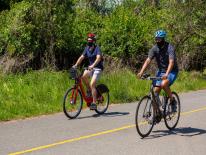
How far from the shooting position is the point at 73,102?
13.7 m

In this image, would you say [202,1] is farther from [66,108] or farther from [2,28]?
[66,108]

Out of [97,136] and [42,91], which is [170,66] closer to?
[97,136]

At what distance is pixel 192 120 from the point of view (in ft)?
43.9

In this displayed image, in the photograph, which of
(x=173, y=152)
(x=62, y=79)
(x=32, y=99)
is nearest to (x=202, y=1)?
(x=62, y=79)

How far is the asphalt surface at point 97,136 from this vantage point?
9.52m

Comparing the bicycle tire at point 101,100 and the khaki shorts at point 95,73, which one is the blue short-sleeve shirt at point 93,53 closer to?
the khaki shorts at point 95,73

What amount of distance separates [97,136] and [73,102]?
2852 mm

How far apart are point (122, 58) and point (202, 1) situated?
694cm

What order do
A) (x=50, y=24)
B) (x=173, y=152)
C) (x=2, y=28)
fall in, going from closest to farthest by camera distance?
(x=173, y=152) < (x=2, y=28) < (x=50, y=24)

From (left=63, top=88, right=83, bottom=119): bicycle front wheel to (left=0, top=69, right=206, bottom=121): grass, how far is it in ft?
3.87

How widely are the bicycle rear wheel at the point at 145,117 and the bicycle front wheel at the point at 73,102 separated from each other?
3.12 metres

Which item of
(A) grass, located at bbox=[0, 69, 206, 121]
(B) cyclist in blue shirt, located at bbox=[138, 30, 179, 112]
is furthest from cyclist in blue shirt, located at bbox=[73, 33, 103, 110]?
(B) cyclist in blue shirt, located at bbox=[138, 30, 179, 112]

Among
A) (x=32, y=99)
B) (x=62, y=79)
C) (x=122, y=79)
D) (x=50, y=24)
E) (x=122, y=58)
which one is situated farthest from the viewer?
(x=122, y=58)

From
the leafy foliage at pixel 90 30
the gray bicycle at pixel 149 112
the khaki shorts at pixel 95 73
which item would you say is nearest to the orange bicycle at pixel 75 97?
the khaki shorts at pixel 95 73
